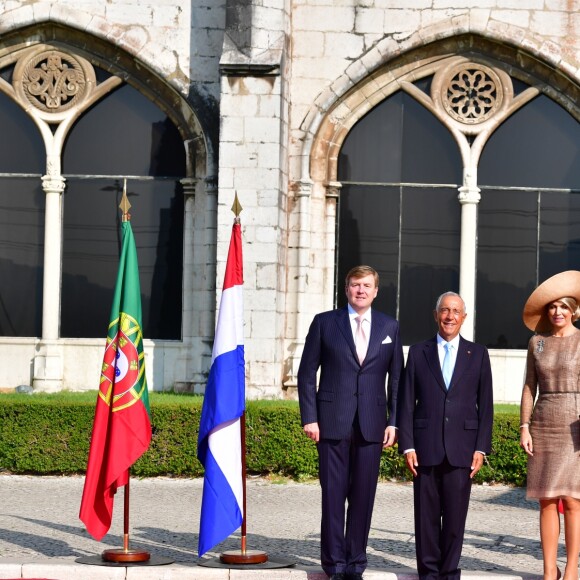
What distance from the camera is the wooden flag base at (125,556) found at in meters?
8.86

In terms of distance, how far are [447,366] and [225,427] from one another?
1677 millimetres

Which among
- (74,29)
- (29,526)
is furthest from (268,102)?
(29,526)

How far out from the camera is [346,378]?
28.0ft

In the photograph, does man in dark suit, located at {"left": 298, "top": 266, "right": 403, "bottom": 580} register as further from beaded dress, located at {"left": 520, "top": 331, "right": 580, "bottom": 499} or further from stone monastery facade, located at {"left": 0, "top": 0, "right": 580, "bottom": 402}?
stone monastery facade, located at {"left": 0, "top": 0, "right": 580, "bottom": 402}

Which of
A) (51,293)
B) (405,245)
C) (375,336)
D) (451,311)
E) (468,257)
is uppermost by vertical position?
(405,245)

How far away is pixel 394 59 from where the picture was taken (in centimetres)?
1683

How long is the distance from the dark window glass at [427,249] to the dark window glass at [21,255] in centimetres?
469

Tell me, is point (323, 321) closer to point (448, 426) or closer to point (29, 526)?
point (448, 426)

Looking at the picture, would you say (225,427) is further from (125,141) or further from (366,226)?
(125,141)

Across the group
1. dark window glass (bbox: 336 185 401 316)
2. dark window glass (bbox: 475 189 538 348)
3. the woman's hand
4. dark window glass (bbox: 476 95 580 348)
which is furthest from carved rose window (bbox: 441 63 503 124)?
the woman's hand

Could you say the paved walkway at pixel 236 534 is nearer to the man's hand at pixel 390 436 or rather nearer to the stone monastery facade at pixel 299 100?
the man's hand at pixel 390 436

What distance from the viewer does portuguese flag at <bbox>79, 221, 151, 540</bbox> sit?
9258 millimetres

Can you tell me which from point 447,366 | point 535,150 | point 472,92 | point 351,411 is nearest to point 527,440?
point 447,366

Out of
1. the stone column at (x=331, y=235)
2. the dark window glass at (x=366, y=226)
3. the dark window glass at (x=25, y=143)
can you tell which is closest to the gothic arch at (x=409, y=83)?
the stone column at (x=331, y=235)
